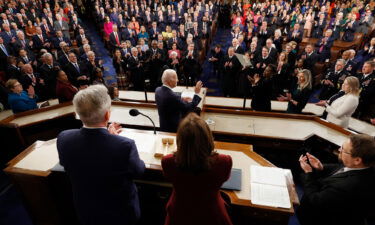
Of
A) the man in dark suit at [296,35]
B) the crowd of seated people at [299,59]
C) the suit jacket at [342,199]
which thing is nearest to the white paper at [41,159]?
the suit jacket at [342,199]

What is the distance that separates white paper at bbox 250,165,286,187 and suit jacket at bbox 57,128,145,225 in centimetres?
96

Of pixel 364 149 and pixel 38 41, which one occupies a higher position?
pixel 38 41

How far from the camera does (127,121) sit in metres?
3.46

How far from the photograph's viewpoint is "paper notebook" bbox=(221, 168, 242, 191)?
180 centimetres

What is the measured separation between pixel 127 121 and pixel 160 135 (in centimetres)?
123

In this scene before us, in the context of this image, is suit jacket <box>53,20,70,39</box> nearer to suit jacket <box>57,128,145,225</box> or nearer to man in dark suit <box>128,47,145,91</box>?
man in dark suit <box>128,47,145,91</box>

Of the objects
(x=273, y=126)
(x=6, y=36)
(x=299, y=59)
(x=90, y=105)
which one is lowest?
(x=273, y=126)

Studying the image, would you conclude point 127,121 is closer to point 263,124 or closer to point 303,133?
point 263,124

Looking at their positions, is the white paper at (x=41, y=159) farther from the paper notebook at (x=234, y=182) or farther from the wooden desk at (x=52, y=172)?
the paper notebook at (x=234, y=182)

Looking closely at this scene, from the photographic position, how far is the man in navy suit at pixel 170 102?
106 inches

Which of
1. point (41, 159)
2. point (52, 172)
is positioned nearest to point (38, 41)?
point (41, 159)

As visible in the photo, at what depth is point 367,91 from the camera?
14.3ft

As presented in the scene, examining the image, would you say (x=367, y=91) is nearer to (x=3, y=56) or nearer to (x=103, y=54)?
(x=103, y=54)

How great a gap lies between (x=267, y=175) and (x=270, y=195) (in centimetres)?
20
